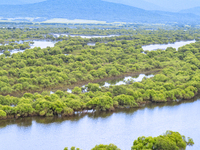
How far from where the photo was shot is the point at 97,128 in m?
26.9

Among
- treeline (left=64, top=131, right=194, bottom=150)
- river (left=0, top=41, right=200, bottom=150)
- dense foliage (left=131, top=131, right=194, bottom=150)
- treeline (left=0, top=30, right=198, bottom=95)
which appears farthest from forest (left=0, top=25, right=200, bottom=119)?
dense foliage (left=131, top=131, right=194, bottom=150)

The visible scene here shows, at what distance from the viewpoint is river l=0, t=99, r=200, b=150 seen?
23.9 metres

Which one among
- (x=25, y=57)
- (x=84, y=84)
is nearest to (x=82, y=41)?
(x=25, y=57)

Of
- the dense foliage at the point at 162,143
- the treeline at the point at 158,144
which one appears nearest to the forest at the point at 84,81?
the treeline at the point at 158,144

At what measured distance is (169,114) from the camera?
30.9m

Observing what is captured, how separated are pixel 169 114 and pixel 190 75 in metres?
13.8

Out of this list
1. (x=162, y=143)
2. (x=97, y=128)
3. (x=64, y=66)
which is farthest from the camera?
(x=64, y=66)

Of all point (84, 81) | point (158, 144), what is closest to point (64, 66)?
point (84, 81)

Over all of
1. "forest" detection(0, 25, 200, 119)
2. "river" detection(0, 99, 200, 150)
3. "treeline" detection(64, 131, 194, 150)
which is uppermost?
"forest" detection(0, 25, 200, 119)

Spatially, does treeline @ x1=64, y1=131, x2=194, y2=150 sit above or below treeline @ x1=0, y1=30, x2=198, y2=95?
below

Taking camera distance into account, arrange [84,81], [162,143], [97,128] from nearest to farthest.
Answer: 1. [162,143]
2. [97,128]
3. [84,81]

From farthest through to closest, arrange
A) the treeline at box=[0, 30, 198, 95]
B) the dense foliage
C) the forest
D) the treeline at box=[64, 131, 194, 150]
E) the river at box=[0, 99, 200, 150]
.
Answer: the treeline at box=[0, 30, 198, 95], the forest, the river at box=[0, 99, 200, 150], the dense foliage, the treeline at box=[64, 131, 194, 150]

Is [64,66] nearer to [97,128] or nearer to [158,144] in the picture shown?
[97,128]

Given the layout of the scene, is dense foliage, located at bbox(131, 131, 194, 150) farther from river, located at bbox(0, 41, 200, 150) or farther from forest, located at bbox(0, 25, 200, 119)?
forest, located at bbox(0, 25, 200, 119)
